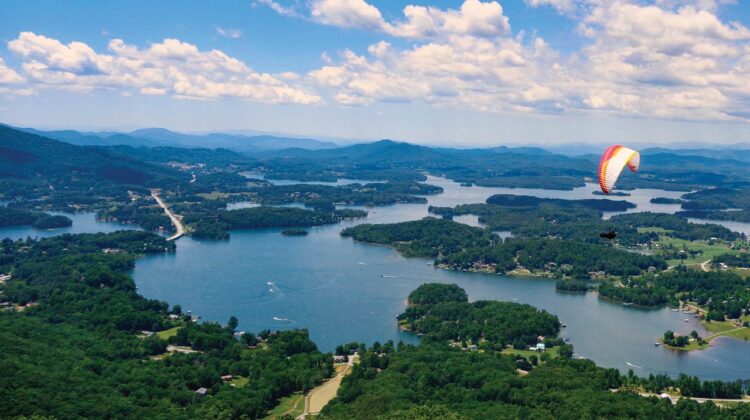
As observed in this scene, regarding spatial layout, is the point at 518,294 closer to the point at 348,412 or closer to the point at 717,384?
the point at 717,384

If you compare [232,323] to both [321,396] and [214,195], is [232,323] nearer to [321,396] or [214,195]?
[321,396]

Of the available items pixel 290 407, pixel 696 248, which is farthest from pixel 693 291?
pixel 290 407

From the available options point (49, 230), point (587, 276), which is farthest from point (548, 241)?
point (49, 230)

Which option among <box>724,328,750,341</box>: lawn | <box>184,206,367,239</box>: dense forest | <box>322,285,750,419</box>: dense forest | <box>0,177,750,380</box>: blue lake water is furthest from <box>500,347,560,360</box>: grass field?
<box>184,206,367,239</box>: dense forest

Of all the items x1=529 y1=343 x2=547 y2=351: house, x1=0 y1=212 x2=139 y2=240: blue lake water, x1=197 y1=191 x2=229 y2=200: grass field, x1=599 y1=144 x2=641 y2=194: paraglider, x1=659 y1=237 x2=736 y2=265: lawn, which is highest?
x1=599 y1=144 x2=641 y2=194: paraglider

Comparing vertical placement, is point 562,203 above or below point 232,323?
above

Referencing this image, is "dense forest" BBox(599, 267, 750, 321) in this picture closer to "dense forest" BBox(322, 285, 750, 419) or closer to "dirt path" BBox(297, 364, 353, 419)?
"dense forest" BBox(322, 285, 750, 419)
